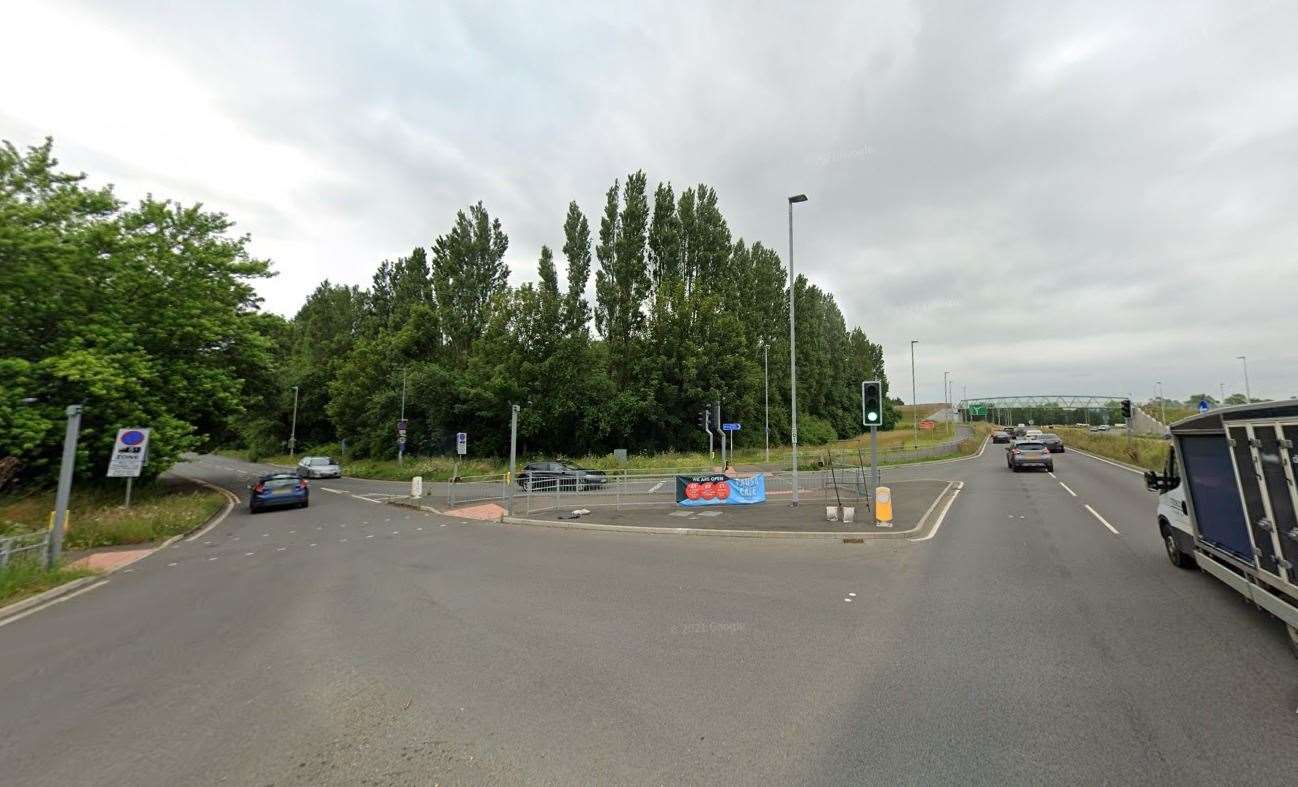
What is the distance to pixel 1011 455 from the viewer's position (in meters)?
28.2

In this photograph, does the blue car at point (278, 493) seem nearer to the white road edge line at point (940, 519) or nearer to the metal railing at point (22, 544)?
the metal railing at point (22, 544)

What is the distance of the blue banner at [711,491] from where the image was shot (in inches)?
704

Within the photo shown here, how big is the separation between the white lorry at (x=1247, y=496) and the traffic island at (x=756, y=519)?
5.42 metres

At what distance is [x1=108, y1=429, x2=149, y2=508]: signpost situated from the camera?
1269 centimetres

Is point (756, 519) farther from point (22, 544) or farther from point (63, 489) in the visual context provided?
point (22, 544)

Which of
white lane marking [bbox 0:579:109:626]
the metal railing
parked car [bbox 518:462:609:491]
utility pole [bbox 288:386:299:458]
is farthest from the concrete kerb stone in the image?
utility pole [bbox 288:386:299:458]

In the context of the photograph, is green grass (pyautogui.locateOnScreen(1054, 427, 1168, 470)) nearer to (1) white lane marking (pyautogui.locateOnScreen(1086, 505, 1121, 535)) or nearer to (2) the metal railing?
(1) white lane marking (pyautogui.locateOnScreen(1086, 505, 1121, 535))

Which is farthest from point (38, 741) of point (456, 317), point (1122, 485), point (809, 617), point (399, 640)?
point (456, 317)

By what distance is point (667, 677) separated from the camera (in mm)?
4668

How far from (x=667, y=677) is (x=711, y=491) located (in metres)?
13.4

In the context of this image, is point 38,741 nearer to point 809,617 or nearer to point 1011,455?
point 809,617

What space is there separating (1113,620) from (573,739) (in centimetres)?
600

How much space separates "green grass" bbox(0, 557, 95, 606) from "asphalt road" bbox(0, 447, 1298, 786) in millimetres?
809

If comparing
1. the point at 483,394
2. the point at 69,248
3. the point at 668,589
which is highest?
the point at 69,248
